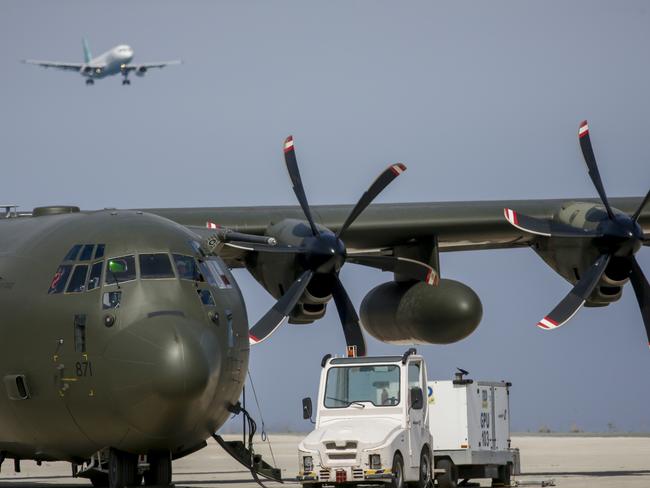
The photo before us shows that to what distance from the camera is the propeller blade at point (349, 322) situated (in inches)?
1011

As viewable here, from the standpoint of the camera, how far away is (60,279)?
16156mm

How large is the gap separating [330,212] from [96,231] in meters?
11.0

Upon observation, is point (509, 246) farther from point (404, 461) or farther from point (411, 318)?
point (404, 461)

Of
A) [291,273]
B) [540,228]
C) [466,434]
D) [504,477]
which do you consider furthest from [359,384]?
[540,228]

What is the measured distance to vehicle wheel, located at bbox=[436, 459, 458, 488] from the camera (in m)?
21.8

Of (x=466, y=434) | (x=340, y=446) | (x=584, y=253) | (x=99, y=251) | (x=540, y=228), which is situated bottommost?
(x=340, y=446)

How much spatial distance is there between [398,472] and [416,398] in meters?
1.35

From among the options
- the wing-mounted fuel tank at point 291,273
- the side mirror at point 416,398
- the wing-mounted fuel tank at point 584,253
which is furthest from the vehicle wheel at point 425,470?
the wing-mounted fuel tank at point 584,253

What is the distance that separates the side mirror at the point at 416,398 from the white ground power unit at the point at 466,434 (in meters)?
2.95

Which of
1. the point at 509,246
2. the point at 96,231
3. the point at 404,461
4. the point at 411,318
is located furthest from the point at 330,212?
the point at 96,231

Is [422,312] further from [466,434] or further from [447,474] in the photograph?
[447,474]

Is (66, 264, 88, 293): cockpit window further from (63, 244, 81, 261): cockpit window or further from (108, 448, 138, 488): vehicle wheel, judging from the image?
(108, 448, 138, 488): vehicle wheel

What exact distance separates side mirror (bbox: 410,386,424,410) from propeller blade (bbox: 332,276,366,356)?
249 inches

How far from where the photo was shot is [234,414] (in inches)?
669
